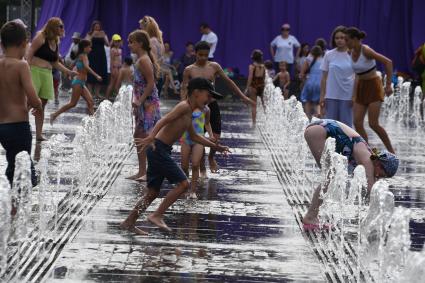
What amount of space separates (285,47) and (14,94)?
18403mm

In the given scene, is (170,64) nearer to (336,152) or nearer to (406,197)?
(406,197)

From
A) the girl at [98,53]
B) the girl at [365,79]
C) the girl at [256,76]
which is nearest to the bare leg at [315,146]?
the girl at [365,79]

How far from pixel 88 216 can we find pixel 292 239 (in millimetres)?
1834

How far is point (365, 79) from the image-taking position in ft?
42.6

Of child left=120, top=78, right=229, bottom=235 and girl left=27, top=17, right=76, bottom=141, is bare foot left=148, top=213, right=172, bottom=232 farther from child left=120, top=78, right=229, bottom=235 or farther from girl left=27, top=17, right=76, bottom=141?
girl left=27, top=17, right=76, bottom=141

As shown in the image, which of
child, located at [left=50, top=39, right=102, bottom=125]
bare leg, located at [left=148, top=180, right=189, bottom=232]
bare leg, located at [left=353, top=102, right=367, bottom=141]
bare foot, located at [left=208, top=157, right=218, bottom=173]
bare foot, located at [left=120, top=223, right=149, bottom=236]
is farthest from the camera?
child, located at [left=50, top=39, right=102, bottom=125]

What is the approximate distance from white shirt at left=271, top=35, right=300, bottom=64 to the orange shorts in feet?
43.8

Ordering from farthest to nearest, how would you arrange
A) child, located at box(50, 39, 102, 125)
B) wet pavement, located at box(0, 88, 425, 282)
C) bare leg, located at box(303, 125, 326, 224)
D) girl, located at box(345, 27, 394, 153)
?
child, located at box(50, 39, 102, 125) < girl, located at box(345, 27, 394, 153) < bare leg, located at box(303, 125, 326, 224) < wet pavement, located at box(0, 88, 425, 282)

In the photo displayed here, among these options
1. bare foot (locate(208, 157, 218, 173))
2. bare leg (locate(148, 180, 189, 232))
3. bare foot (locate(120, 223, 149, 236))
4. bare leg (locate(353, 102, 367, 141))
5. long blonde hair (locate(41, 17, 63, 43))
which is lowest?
bare foot (locate(208, 157, 218, 173))

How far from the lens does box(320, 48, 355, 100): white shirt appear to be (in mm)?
13078

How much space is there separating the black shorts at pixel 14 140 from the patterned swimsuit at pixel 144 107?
2.78m

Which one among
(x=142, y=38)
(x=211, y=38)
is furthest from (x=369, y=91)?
(x=211, y=38)

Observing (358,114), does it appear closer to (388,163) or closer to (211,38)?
(388,163)

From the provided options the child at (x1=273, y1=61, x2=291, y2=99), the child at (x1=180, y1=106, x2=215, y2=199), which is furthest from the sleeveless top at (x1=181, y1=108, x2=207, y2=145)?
the child at (x1=273, y1=61, x2=291, y2=99)
